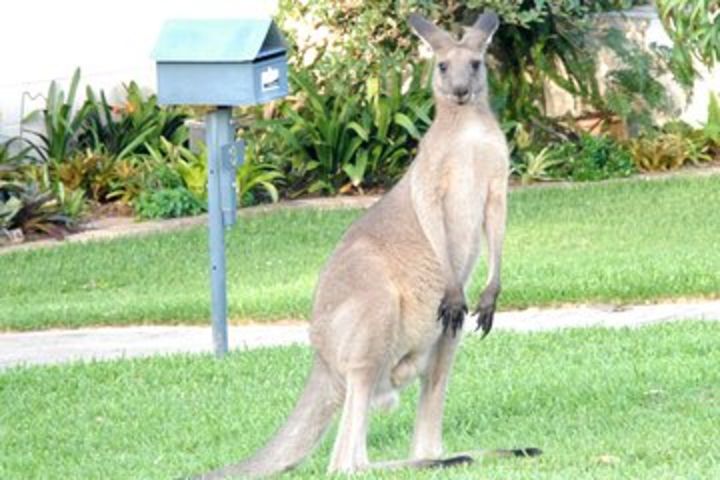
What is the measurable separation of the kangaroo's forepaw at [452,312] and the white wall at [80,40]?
1093 cm

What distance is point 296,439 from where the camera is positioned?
7.97m

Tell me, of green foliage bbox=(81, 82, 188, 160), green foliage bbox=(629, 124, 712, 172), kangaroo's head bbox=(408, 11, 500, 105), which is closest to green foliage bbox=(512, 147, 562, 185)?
green foliage bbox=(629, 124, 712, 172)

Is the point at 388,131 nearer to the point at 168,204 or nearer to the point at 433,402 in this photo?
the point at 168,204

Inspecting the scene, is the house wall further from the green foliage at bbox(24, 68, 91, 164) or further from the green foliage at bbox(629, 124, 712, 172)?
the green foliage at bbox(24, 68, 91, 164)

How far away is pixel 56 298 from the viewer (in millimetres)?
14148

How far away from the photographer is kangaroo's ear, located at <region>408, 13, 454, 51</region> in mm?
7973

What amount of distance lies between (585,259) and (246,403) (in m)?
4.48

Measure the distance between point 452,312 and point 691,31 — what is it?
5.98m

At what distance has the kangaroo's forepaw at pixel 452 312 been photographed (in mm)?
7539

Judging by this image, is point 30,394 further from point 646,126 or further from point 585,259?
point 646,126

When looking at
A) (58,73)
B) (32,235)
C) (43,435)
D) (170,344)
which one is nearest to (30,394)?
(43,435)

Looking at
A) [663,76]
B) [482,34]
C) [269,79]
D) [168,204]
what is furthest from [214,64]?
[663,76]

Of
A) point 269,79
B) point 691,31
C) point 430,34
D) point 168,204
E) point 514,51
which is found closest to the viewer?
point 430,34

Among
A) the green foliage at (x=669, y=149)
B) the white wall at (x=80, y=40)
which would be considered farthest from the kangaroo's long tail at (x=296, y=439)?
the green foliage at (x=669, y=149)
